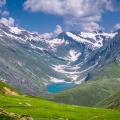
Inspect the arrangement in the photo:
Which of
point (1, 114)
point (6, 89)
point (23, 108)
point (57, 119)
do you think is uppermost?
point (6, 89)

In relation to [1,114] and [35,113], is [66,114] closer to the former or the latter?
[35,113]

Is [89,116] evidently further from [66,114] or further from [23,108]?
[23,108]

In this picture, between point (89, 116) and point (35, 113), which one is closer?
point (35, 113)

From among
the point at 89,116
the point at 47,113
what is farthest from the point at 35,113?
the point at 89,116

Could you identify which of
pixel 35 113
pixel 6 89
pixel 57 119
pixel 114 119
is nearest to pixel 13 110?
pixel 35 113

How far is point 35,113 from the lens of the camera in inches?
2136

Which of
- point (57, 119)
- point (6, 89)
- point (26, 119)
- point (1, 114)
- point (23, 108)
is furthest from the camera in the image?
point (6, 89)

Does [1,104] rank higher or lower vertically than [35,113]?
higher

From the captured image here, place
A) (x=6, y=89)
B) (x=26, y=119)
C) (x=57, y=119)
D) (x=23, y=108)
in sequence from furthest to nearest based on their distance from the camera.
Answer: (x=6, y=89)
(x=23, y=108)
(x=57, y=119)
(x=26, y=119)

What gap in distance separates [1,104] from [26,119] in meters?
17.0

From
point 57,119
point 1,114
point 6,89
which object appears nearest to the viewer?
point 1,114

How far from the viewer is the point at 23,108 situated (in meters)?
58.8

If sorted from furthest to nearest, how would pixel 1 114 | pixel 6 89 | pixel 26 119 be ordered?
pixel 6 89, pixel 26 119, pixel 1 114

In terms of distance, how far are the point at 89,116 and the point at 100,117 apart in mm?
2499
